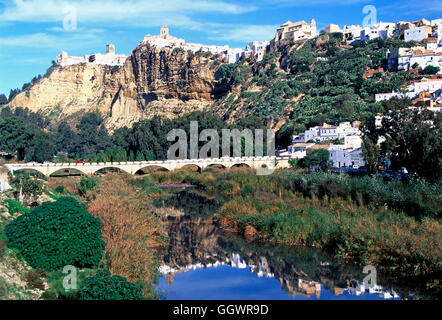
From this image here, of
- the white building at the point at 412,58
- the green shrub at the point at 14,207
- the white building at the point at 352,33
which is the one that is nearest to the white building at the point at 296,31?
the white building at the point at 352,33

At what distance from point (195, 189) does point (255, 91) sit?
103 feet

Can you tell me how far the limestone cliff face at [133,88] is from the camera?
2712 inches

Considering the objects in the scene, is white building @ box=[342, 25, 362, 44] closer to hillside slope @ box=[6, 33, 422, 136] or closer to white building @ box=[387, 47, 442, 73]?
hillside slope @ box=[6, 33, 422, 136]

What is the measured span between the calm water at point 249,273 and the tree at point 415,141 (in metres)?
7.89

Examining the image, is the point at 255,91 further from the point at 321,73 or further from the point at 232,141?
the point at 232,141

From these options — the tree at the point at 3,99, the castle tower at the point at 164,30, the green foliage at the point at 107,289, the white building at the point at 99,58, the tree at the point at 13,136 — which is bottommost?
the green foliage at the point at 107,289

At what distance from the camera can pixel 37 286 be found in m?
10.7

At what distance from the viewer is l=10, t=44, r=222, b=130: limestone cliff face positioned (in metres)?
68.9

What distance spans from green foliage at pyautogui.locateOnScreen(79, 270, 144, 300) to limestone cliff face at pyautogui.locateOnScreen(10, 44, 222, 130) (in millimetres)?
58222

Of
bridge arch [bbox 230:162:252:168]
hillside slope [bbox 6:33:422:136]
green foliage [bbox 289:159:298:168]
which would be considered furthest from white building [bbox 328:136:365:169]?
hillside slope [bbox 6:33:422:136]

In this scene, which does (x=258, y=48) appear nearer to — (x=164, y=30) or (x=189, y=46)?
(x=189, y=46)

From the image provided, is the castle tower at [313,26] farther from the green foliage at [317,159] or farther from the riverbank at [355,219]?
the riverbank at [355,219]

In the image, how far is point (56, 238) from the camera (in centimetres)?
1186
